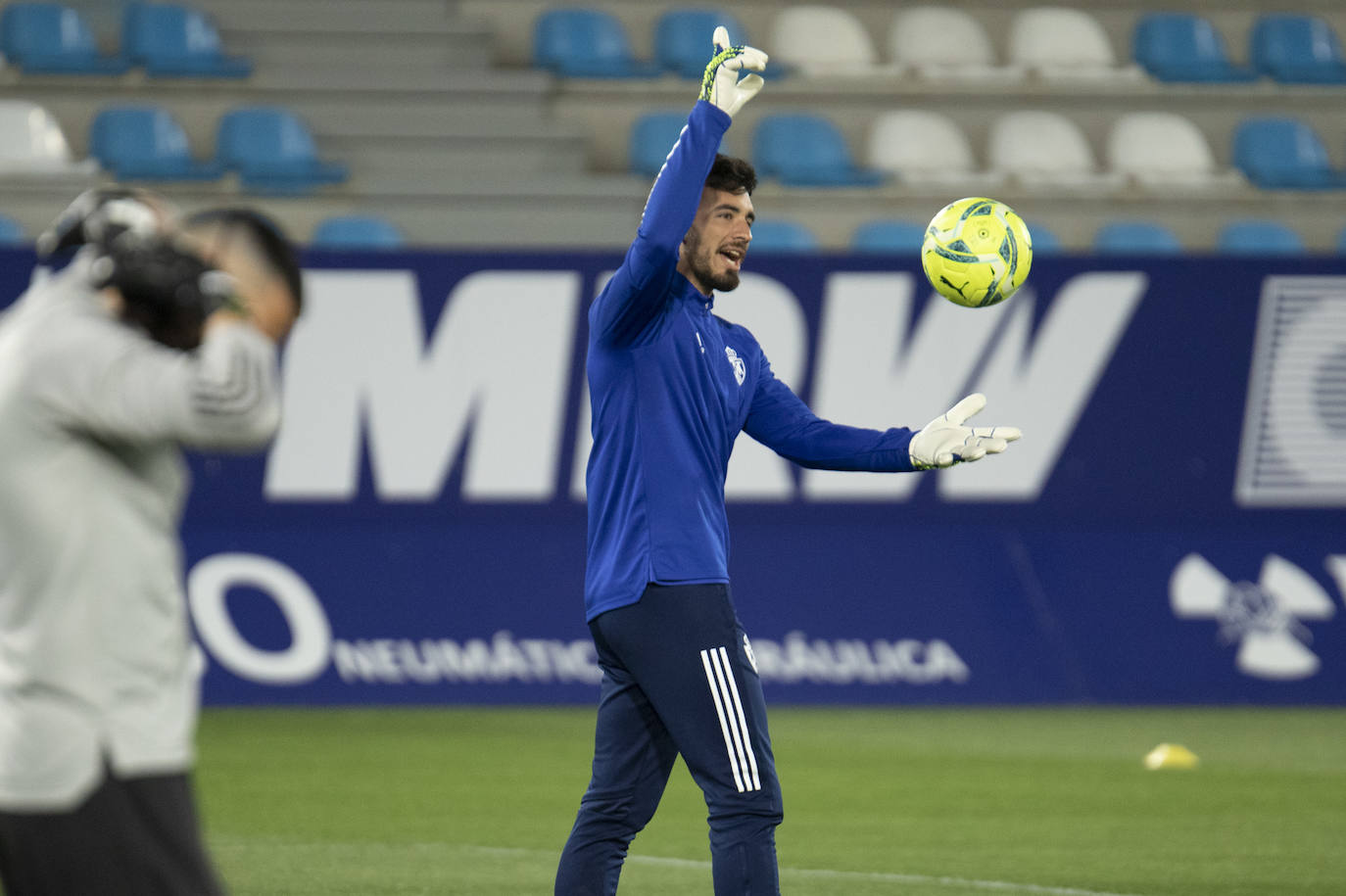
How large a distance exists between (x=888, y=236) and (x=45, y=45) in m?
7.11

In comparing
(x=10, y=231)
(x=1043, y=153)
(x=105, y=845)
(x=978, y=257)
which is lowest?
(x=10, y=231)

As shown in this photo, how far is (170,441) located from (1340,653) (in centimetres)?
1045

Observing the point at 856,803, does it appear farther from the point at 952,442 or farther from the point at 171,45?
the point at 171,45

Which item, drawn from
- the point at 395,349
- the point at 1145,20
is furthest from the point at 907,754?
the point at 1145,20

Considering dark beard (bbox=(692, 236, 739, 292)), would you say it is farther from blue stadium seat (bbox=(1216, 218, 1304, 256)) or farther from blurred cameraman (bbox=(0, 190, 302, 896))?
blue stadium seat (bbox=(1216, 218, 1304, 256))

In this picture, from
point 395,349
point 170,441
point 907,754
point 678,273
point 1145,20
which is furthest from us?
point 1145,20

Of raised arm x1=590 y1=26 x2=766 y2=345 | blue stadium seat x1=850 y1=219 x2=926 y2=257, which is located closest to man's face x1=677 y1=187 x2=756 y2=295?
raised arm x1=590 y1=26 x2=766 y2=345

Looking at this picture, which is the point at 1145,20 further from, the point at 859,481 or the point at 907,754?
the point at 907,754

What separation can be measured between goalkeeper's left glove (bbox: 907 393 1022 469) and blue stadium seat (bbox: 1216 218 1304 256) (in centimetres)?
1099

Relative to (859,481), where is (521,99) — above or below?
above

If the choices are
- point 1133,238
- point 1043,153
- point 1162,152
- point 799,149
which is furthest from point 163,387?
point 1162,152

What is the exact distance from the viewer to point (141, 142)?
14648 millimetres

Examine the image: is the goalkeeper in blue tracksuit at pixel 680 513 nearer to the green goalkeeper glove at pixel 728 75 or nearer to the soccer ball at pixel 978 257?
the green goalkeeper glove at pixel 728 75

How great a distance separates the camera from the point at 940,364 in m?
12.1
